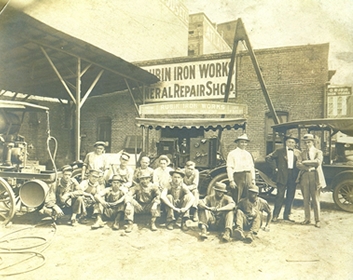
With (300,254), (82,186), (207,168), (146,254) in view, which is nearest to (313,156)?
(300,254)

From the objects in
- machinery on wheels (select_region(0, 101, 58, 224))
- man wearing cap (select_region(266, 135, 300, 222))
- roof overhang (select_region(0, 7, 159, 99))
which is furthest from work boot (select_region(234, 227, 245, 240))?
roof overhang (select_region(0, 7, 159, 99))

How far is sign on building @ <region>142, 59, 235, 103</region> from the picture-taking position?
871 cm

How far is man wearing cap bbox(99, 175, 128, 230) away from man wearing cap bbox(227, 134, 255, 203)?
2.13 meters

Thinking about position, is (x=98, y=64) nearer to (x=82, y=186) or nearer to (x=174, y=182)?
(x=82, y=186)

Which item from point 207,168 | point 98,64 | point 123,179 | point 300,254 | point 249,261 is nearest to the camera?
point 249,261

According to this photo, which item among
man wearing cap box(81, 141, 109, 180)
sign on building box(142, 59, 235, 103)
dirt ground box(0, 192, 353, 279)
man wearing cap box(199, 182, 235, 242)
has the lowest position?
dirt ground box(0, 192, 353, 279)

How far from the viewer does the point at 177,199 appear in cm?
508

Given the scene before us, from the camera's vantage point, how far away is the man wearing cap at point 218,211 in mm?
4496

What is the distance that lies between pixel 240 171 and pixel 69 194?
3.41m

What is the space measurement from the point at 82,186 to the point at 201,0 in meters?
4.36

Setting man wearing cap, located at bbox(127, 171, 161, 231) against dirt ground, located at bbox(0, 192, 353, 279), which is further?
man wearing cap, located at bbox(127, 171, 161, 231)

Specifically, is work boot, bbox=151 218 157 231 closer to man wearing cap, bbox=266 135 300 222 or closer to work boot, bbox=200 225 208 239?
work boot, bbox=200 225 208 239

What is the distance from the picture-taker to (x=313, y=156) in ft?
17.1

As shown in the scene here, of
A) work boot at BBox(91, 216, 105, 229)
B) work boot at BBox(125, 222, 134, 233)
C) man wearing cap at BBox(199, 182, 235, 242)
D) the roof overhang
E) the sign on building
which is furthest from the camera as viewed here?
the sign on building
